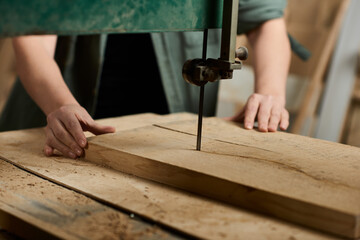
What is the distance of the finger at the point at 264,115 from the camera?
1.24 metres

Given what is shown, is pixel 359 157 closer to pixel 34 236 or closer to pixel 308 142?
pixel 308 142

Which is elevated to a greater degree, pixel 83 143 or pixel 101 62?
pixel 101 62

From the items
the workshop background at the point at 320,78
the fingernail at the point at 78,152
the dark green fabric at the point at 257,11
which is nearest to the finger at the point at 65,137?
the fingernail at the point at 78,152

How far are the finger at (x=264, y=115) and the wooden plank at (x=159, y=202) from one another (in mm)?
433

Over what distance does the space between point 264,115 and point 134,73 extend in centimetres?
78

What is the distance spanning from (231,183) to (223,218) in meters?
0.08

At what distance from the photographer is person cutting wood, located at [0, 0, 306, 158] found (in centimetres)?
138

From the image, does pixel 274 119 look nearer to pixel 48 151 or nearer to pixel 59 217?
pixel 48 151

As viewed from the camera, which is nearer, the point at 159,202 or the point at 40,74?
the point at 159,202

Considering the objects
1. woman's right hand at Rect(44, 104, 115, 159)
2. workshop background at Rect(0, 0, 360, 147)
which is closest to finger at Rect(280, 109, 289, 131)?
woman's right hand at Rect(44, 104, 115, 159)

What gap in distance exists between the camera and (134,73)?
192 centimetres

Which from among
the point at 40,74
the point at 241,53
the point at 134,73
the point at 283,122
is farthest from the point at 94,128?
the point at 134,73

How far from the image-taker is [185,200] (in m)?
0.85

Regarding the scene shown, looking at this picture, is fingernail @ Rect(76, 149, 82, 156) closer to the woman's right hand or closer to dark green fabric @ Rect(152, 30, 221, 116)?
the woman's right hand
